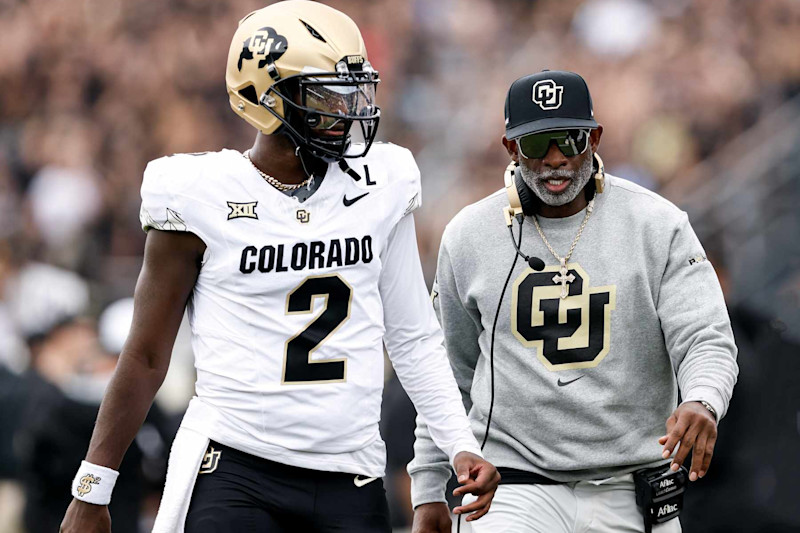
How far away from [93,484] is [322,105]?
3.84 ft

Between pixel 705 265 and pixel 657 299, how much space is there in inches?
7.3

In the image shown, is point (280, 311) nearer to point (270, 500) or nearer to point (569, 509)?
point (270, 500)

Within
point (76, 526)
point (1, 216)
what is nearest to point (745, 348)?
point (76, 526)

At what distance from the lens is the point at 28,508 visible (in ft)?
23.1

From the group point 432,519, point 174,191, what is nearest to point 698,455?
point 432,519

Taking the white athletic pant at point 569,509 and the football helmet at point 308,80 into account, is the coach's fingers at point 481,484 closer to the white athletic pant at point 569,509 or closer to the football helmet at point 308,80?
the white athletic pant at point 569,509

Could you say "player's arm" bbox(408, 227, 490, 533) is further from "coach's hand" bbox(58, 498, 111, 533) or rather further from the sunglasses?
"coach's hand" bbox(58, 498, 111, 533)

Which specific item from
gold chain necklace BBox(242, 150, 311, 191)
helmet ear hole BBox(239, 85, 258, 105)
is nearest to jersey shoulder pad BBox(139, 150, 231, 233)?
gold chain necklace BBox(242, 150, 311, 191)

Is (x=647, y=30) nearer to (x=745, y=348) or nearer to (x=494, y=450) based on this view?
(x=745, y=348)

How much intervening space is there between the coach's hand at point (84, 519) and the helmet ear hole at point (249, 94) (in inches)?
46.1

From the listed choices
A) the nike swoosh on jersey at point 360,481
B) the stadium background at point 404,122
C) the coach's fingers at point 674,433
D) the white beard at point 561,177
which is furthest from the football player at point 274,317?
the stadium background at point 404,122

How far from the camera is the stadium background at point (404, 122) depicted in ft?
28.8

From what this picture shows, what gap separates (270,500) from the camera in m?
3.32

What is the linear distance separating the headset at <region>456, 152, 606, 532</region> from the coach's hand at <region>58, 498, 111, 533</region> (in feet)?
4.43
